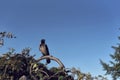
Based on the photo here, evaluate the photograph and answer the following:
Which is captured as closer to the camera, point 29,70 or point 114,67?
point 29,70

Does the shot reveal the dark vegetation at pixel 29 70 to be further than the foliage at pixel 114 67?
No

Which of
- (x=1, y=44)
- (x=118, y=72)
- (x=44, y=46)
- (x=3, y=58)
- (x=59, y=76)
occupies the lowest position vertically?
(x=59, y=76)

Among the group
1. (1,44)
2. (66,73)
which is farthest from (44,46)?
(66,73)

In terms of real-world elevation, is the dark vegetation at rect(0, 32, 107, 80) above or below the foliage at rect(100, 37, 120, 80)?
below

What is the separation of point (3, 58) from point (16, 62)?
273 mm

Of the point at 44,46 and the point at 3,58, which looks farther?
the point at 44,46

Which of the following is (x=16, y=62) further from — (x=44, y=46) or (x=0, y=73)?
(x=44, y=46)

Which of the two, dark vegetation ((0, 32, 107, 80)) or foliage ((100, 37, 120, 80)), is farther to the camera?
foliage ((100, 37, 120, 80))

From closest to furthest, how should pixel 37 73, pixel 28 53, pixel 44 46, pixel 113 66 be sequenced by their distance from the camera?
1. pixel 37 73
2. pixel 28 53
3. pixel 44 46
4. pixel 113 66

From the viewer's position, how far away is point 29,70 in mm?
7129

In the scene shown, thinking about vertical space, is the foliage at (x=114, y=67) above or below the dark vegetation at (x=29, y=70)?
above

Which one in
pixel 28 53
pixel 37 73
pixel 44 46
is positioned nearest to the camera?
pixel 37 73

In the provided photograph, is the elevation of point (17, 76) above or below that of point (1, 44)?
below

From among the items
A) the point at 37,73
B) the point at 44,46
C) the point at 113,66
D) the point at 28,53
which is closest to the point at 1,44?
the point at 28,53
